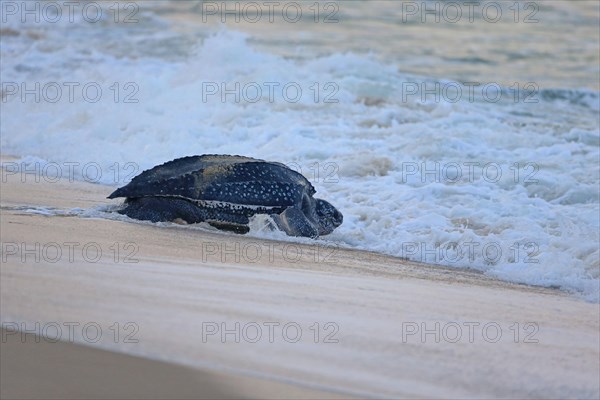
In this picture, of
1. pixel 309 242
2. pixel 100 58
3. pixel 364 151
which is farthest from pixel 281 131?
pixel 100 58

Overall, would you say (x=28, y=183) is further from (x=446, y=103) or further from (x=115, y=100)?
(x=446, y=103)

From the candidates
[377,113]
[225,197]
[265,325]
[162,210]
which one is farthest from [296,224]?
[377,113]

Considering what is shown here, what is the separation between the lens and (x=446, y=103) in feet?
40.7

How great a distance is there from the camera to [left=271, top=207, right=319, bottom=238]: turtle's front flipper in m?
6.44

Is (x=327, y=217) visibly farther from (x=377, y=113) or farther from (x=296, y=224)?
(x=377, y=113)

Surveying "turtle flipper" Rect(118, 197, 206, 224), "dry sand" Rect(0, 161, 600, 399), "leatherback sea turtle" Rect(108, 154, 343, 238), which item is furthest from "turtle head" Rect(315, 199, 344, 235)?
"turtle flipper" Rect(118, 197, 206, 224)

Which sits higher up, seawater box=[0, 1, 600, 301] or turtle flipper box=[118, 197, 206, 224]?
turtle flipper box=[118, 197, 206, 224]

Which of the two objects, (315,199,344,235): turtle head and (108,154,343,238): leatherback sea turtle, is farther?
(315,199,344,235): turtle head

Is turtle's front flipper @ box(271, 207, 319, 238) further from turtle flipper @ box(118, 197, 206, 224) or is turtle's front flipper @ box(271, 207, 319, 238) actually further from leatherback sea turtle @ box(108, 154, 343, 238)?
turtle flipper @ box(118, 197, 206, 224)

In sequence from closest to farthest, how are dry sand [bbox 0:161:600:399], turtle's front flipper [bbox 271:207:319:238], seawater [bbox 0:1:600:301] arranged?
dry sand [bbox 0:161:600:399], turtle's front flipper [bbox 271:207:319:238], seawater [bbox 0:1:600:301]

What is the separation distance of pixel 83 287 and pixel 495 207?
396cm

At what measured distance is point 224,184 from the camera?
6504 mm

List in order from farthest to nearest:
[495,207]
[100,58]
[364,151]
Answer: [100,58]
[364,151]
[495,207]

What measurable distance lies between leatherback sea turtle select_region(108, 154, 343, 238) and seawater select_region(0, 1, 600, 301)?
331 millimetres
